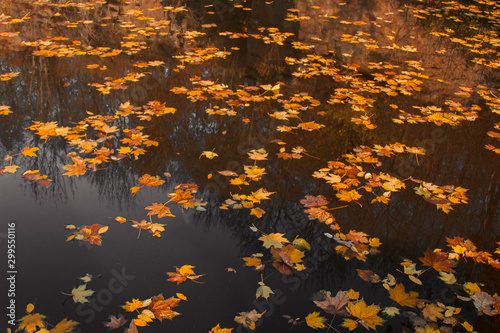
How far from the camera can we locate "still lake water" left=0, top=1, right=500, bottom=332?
2400mm

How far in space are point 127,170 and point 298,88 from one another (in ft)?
10.5

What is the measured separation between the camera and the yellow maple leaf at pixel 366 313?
2201mm

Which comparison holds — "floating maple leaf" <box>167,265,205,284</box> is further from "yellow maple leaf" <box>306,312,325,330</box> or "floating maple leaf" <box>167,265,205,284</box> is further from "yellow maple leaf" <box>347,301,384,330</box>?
"yellow maple leaf" <box>347,301,384,330</box>

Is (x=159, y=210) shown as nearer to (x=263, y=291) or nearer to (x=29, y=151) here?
(x=263, y=291)

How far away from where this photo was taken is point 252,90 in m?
5.43

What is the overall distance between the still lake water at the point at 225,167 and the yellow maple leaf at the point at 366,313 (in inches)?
3.8

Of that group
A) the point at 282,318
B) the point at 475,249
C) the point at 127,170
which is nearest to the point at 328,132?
the point at 475,249

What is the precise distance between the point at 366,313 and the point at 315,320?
1.12 feet

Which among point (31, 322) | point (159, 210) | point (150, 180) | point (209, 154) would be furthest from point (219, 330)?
point (209, 154)

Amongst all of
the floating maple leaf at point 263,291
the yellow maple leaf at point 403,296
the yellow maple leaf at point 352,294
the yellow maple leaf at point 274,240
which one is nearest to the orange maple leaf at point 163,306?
the floating maple leaf at point 263,291

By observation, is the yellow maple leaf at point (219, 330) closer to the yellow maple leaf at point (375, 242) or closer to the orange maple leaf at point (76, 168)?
the yellow maple leaf at point (375, 242)

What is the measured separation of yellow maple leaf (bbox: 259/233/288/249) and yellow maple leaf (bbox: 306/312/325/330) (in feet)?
2.03

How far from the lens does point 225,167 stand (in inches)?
144

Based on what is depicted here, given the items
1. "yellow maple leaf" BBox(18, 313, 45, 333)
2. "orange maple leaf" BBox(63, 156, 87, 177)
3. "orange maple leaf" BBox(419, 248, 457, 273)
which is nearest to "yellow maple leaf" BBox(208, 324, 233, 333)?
"yellow maple leaf" BBox(18, 313, 45, 333)
